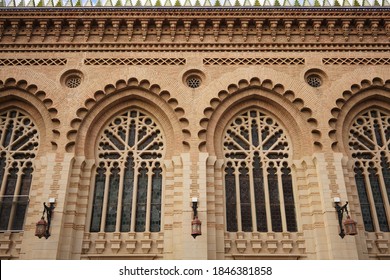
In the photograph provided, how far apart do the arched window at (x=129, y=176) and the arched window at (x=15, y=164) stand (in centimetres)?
233

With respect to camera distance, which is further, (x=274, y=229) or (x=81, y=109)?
(x=81, y=109)

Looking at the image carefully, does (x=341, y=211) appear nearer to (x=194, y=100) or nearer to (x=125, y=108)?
(x=194, y=100)

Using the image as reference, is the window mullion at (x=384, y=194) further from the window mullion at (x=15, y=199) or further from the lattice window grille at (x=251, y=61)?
the window mullion at (x=15, y=199)

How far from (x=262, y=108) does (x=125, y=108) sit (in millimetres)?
5081

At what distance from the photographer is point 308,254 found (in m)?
11.8

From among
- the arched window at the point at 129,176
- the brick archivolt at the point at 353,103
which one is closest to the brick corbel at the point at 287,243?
the brick archivolt at the point at 353,103

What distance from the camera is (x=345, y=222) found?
10992 mm

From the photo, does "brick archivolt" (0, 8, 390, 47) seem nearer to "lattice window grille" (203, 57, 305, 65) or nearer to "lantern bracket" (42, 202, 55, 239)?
"lattice window grille" (203, 57, 305, 65)

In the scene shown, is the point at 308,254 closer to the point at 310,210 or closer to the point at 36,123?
the point at 310,210

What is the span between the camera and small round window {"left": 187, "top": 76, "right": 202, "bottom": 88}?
14099 millimetres

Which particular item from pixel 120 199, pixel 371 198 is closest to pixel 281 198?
pixel 371 198

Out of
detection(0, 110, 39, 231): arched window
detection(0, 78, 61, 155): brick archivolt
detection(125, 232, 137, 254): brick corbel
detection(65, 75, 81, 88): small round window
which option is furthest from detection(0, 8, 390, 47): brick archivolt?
detection(125, 232, 137, 254): brick corbel

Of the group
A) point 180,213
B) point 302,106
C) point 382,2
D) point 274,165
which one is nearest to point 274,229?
point 274,165

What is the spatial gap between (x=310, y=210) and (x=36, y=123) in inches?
394
